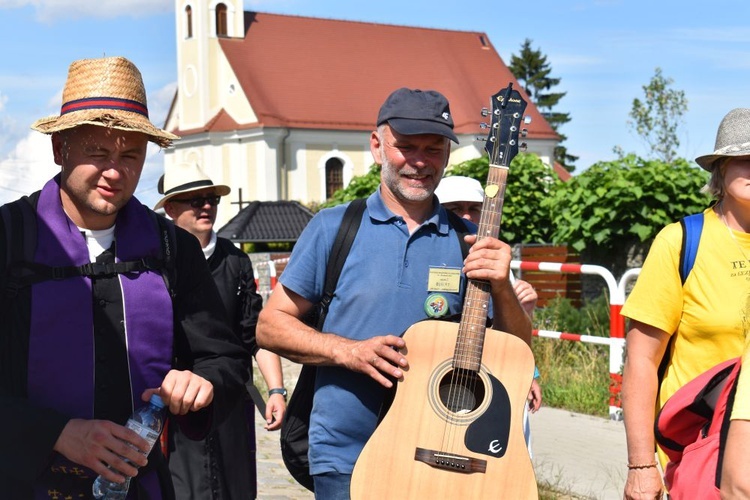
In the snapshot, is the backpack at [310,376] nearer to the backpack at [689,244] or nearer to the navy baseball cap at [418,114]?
the navy baseball cap at [418,114]

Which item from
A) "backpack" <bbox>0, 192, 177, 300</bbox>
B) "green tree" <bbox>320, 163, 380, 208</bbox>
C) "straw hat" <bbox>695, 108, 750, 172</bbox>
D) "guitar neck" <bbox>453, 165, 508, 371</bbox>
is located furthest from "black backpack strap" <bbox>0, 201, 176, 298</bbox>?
"green tree" <bbox>320, 163, 380, 208</bbox>

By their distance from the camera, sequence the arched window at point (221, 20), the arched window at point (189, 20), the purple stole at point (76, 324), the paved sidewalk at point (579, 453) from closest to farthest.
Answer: the purple stole at point (76, 324), the paved sidewalk at point (579, 453), the arched window at point (221, 20), the arched window at point (189, 20)

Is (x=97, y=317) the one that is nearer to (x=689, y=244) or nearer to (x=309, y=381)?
(x=309, y=381)

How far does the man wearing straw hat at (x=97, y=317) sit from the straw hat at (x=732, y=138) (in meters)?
1.76

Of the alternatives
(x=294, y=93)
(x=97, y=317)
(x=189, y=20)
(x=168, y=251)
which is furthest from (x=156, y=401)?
(x=189, y=20)

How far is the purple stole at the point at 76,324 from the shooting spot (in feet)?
10.5

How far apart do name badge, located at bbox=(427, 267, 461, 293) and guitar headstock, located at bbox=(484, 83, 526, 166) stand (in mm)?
401

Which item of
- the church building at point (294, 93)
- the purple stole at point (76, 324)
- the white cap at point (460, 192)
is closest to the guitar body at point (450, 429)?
the purple stole at point (76, 324)

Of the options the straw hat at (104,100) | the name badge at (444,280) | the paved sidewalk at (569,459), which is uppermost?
the straw hat at (104,100)

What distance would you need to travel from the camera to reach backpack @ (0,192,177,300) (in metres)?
3.18

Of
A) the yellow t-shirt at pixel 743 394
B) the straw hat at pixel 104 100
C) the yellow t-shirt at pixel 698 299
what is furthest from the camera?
the yellow t-shirt at pixel 698 299

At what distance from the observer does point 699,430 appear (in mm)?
3564

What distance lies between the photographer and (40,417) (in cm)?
308

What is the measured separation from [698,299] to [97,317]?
2.02m
